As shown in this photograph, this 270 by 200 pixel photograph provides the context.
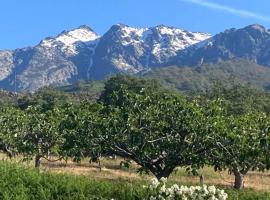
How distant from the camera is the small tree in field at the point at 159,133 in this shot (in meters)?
34.3

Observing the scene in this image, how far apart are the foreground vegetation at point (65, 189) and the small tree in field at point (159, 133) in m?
16.8

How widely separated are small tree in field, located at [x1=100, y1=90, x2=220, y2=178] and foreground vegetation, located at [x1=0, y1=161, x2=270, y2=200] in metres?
16.8

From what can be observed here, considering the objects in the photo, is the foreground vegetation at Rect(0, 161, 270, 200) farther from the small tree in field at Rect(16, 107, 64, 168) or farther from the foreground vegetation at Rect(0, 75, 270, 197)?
the small tree in field at Rect(16, 107, 64, 168)

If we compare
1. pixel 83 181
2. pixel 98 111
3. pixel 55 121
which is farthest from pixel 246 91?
pixel 83 181

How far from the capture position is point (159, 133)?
35.2 meters

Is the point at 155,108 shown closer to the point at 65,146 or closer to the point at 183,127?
the point at 183,127

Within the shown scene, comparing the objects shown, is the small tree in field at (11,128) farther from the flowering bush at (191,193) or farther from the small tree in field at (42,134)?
the flowering bush at (191,193)

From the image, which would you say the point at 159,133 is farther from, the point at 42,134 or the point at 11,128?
the point at 11,128

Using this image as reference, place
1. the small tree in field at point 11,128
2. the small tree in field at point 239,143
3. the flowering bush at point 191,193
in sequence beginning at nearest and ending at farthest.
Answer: the flowering bush at point 191,193 < the small tree in field at point 239,143 < the small tree in field at point 11,128

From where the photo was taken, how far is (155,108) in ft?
117

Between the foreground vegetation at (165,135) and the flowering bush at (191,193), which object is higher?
the foreground vegetation at (165,135)

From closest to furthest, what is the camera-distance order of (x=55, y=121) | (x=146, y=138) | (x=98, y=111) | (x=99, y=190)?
(x=99, y=190) → (x=146, y=138) → (x=98, y=111) → (x=55, y=121)

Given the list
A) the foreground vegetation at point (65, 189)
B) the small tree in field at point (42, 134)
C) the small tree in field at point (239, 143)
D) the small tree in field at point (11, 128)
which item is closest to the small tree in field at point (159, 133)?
the small tree in field at point (239, 143)

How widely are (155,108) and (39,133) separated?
28.7 metres
